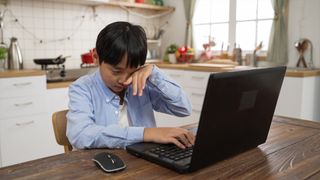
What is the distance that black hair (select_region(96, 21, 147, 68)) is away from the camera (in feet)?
3.53

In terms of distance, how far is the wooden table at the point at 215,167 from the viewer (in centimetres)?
76

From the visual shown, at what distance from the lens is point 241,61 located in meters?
3.41

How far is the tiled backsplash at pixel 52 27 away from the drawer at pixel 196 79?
1181 mm

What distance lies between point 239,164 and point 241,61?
2707 millimetres

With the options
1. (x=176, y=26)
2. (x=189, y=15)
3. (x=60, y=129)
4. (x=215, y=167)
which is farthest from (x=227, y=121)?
(x=176, y=26)

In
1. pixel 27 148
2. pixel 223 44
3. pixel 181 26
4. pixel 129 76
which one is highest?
pixel 181 26

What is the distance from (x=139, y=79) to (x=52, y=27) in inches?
96.1

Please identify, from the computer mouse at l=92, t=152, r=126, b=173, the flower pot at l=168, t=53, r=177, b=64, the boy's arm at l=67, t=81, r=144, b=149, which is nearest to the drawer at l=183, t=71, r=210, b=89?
the flower pot at l=168, t=53, r=177, b=64

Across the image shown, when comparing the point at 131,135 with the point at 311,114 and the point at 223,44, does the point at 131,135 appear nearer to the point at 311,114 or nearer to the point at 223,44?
the point at 311,114

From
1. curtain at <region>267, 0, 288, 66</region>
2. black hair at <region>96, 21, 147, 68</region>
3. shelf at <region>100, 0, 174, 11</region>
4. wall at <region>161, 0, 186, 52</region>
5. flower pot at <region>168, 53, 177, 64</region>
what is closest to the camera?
black hair at <region>96, 21, 147, 68</region>

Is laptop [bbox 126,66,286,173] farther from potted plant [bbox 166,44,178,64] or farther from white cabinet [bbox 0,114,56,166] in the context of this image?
potted plant [bbox 166,44,178,64]

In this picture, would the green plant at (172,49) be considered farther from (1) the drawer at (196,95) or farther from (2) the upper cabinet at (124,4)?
(1) the drawer at (196,95)

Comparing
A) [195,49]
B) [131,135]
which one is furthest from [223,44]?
[131,135]

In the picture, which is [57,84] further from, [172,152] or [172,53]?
[172,152]
